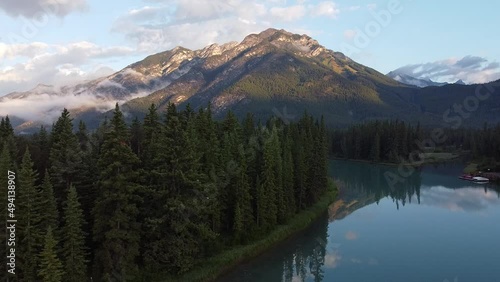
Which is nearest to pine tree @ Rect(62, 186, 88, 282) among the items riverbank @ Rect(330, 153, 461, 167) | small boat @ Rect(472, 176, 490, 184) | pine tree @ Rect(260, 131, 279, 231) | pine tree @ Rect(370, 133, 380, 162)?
pine tree @ Rect(260, 131, 279, 231)

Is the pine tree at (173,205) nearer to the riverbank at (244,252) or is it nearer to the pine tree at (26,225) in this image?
the riverbank at (244,252)

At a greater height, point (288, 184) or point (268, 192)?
point (288, 184)

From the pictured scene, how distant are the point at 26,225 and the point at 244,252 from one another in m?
27.4

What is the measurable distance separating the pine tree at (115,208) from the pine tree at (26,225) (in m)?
5.68

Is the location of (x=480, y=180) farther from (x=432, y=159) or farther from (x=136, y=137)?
(x=136, y=137)

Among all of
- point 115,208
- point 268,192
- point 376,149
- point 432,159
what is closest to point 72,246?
point 115,208

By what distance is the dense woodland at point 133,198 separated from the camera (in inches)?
1378

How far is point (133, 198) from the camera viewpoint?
133ft

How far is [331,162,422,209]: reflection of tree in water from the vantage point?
104 meters

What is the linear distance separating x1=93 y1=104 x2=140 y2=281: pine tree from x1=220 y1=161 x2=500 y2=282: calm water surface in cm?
1345

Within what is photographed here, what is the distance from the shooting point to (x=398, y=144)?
169125 millimetres

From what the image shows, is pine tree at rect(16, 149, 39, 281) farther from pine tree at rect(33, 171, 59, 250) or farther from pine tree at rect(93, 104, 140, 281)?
pine tree at rect(93, 104, 140, 281)

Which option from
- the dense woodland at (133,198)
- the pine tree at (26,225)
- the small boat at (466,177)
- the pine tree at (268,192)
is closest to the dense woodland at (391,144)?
the small boat at (466,177)

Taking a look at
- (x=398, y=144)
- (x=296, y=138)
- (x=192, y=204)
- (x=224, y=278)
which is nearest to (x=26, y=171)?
(x=192, y=204)
